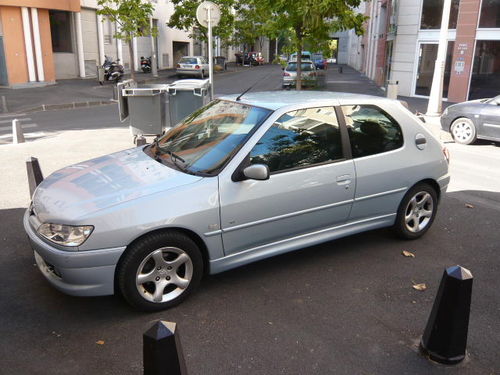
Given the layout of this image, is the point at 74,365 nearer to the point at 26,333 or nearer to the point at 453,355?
the point at 26,333

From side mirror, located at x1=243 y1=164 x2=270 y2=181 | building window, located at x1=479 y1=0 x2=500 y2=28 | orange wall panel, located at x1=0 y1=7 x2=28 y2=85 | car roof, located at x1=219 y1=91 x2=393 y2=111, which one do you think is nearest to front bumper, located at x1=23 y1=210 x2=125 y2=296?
side mirror, located at x1=243 y1=164 x2=270 y2=181

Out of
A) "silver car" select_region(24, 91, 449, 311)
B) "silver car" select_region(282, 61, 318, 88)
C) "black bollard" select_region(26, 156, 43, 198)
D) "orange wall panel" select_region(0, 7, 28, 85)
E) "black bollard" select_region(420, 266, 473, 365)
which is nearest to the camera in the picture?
"black bollard" select_region(420, 266, 473, 365)

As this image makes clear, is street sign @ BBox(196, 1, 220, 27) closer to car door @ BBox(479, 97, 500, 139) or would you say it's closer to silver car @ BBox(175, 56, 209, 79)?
car door @ BBox(479, 97, 500, 139)

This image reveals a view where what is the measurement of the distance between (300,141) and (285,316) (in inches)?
Answer: 61.7

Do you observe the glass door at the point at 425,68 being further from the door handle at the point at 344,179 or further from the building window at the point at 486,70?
the door handle at the point at 344,179

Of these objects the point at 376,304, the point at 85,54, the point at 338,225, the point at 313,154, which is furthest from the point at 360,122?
the point at 85,54

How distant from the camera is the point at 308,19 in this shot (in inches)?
449

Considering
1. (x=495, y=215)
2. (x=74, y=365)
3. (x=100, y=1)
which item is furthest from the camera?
(x=100, y=1)

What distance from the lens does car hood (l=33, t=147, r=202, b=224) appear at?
353 cm

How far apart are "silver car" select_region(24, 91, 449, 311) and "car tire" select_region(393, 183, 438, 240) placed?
16 millimetres

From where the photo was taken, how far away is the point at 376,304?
3.92 m

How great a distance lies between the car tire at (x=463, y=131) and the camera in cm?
1080

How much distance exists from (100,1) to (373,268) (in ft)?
67.9

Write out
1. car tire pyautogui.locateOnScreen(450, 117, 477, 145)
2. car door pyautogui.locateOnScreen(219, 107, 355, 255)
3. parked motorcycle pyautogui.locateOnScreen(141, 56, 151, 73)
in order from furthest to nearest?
parked motorcycle pyautogui.locateOnScreen(141, 56, 151, 73) < car tire pyautogui.locateOnScreen(450, 117, 477, 145) < car door pyautogui.locateOnScreen(219, 107, 355, 255)
